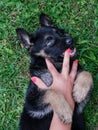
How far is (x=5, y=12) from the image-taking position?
699cm

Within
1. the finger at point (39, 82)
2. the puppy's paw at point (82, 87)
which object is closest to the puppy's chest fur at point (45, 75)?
the finger at point (39, 82)

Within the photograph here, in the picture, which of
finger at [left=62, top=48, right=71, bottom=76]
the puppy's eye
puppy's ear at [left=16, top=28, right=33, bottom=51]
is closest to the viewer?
finger at [left=62, top=48, right=71, bottom=76]

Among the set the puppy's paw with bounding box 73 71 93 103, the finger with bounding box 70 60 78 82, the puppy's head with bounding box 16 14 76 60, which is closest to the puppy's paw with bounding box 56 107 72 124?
the puppy's paw with bounding box 73 71 93 103

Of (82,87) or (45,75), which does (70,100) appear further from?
(45,75)

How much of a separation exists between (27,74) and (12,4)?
127 cm

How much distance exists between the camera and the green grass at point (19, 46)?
6502 millimetres

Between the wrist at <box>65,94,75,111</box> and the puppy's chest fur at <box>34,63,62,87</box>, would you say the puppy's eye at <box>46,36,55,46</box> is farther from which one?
the wrist at <box>65,94,75,111</box>

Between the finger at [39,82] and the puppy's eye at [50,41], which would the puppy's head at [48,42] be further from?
the finger at [39,82]

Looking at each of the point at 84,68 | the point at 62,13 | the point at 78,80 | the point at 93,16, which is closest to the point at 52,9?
the point at 62,13

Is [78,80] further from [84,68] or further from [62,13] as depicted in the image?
[62,13]

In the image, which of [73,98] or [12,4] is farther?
[12,4]

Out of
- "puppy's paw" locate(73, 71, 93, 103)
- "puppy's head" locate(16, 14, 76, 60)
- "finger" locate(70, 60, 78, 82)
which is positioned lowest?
"puppy's paw" locate(73, 71, 93, 103)

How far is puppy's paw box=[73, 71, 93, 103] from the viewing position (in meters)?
5.72

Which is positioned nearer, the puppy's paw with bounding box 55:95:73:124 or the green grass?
the puppy's paw with bounding box 55:95:73:124
